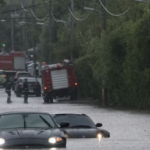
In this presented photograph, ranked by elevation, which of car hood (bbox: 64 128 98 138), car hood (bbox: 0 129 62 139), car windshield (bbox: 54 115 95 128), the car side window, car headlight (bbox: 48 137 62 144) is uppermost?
the car side window

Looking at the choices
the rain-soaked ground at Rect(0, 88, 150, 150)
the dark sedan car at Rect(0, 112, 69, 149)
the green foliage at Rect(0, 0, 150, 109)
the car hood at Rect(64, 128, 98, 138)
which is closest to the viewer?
the dark sedan car at Rect(0, 112, 69, 149)

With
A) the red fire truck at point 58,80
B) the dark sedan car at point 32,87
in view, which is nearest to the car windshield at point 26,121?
the red fire truck at point 58,80

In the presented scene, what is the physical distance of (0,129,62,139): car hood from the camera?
1317cm

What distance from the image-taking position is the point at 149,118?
29.8m

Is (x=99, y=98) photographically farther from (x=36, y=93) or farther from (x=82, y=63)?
(x=36, y=93)

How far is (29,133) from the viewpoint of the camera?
43.7ft

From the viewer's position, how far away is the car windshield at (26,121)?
46.5ft

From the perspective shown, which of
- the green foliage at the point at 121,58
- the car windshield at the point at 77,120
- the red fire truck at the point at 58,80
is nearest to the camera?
the car windshield at the point at 77,120

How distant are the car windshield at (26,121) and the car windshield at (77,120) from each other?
431 centimetres

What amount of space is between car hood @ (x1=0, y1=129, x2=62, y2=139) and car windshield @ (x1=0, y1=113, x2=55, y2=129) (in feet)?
1.55

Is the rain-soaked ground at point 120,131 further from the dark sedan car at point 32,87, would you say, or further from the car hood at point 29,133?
the dark sedan car at point 32,87

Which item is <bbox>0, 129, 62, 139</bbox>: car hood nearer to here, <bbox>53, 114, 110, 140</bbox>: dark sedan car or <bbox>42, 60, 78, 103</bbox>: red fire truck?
<bbox>53, 114, 110, 140</bbox>: dark sedan car

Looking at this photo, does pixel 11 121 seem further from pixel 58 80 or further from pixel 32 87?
pixel 32 87

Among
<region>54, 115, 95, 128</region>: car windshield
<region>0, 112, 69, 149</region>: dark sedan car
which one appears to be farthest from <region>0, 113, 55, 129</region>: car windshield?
<region>54, 115, 95, 128</region>: car windshield
